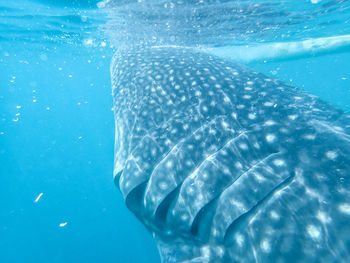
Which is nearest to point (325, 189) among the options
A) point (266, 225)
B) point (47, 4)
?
point (266, 225)

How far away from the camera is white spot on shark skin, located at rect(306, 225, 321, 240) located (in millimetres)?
1802

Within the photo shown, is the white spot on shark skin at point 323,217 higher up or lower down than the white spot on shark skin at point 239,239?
higher up

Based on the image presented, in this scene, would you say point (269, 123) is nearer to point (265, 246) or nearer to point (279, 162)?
point (279, 162)

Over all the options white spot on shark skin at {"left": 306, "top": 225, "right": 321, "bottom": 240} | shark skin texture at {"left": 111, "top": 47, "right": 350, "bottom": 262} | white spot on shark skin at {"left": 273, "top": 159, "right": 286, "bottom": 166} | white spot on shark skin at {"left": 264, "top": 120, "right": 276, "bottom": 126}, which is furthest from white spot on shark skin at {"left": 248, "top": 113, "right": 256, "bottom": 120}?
white spot on shark skin at {"left": 306, "top": 225, "right": 321, "bottom": 240}

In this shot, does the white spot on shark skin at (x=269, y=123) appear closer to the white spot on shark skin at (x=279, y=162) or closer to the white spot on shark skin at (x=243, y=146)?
the white spot on shark skin at (x=243, y=146)

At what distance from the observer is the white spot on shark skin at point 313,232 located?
1802mm

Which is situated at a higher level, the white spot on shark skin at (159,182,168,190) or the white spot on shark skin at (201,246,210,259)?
the white spot on shark skin at (159,182,168,190)

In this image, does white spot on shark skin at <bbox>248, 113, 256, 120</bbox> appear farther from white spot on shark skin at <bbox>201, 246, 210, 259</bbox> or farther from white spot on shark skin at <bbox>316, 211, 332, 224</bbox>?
white spot on shark skin at <bbox>201, 246, 210, 259</bbox>

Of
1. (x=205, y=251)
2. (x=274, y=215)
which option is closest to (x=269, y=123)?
(x=274, y=215)

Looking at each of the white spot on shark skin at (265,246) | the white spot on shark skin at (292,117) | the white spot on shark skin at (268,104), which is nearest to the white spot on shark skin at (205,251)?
the white spot on shark skin at (265,246)

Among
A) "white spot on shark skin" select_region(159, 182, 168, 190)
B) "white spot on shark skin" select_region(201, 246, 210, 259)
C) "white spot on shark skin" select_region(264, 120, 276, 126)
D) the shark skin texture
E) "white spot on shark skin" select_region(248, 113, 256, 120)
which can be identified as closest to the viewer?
the shark skin texture

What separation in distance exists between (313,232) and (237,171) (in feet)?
2.77

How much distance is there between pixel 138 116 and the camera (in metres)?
3.55

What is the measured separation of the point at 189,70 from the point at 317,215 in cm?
315
